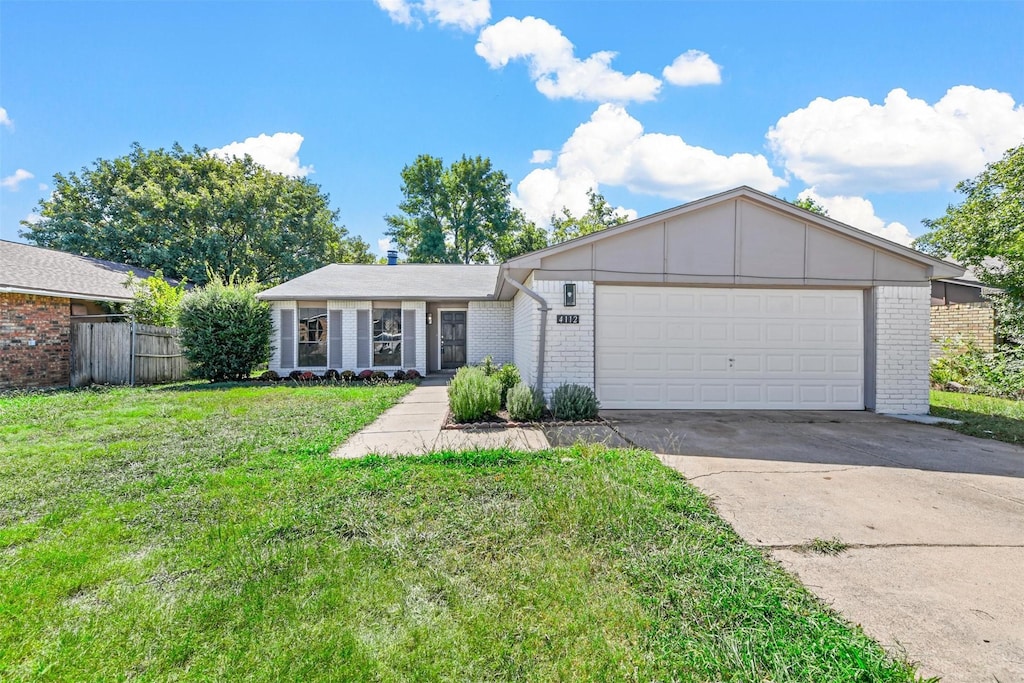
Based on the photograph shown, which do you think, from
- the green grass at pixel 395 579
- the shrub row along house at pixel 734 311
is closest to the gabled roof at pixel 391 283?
the shrub row along house at pixel 734 311

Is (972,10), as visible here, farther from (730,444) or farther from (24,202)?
(24,202)

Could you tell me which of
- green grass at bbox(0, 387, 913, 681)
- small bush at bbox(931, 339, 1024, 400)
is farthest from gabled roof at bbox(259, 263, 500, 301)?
small bush at bbox(931, 339, 1024, 400)

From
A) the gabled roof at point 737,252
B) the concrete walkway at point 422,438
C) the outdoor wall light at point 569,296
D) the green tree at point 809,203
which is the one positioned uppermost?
the green tree at point 809,203

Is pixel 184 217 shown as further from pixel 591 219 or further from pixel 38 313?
pixel 591 219

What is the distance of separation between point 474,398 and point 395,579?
4.24m

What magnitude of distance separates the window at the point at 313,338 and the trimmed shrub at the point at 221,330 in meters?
1.21

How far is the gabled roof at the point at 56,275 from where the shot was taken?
11148 millimetres

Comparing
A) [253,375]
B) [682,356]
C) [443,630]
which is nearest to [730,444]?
[682,356]

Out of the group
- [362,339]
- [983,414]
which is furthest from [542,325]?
[362,339]

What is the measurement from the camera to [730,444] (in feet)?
18.4

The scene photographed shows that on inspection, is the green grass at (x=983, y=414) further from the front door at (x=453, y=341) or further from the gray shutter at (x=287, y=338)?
the gray shutter at (x=287, y=338)

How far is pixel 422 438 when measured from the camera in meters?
5.82

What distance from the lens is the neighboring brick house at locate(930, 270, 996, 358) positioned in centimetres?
1039

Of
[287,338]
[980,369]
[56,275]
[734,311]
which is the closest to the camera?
[734,311]
